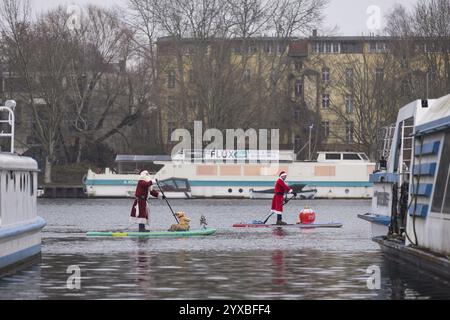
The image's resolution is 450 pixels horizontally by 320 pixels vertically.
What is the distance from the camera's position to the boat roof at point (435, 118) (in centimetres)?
2430

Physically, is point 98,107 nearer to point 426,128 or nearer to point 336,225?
point 336,225

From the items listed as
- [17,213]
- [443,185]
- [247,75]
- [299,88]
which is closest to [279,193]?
[17,213]

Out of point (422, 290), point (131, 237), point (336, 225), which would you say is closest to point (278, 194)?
point (336, 225)

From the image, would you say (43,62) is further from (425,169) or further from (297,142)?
(425,169)

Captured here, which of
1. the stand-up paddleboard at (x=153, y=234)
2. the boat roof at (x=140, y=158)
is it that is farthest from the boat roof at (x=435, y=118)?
the boat roof at (x=140, y=158)

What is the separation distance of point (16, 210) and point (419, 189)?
7862 millimetres

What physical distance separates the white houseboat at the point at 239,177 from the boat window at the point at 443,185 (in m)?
82.5

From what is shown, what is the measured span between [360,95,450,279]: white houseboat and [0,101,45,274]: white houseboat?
7383 mm

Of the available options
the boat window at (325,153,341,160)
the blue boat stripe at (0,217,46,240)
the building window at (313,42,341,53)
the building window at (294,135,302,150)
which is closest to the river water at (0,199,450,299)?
the blue boat stripe at (0,217,46,240)

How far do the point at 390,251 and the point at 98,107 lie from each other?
8514 centimetres

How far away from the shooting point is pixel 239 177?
356ft

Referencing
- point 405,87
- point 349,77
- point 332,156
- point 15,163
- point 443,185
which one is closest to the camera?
point 443,185

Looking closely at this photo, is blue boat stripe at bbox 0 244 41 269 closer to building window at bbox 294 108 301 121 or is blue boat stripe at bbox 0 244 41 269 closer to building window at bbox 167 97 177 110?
building window at bbox 167 97 177 110

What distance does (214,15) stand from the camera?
11338cm
